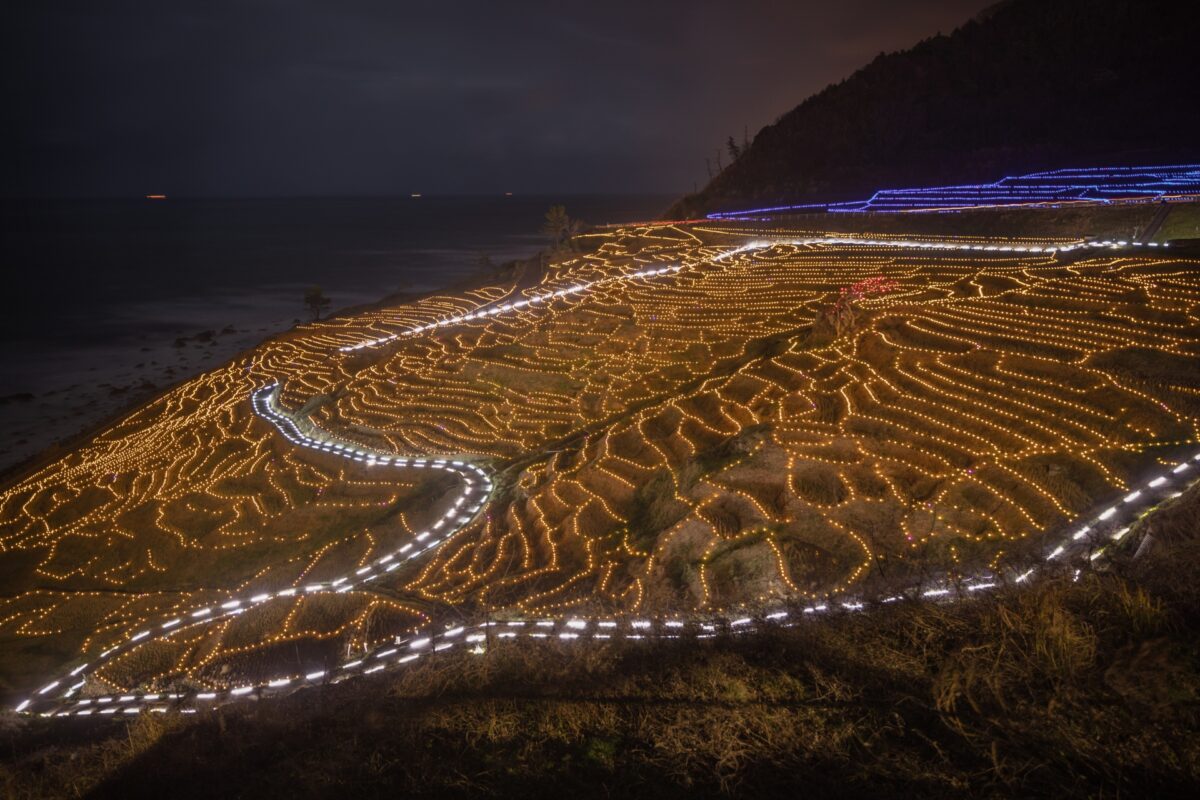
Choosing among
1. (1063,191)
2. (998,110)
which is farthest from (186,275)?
(998,110)

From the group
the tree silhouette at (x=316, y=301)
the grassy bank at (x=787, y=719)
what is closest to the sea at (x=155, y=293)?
the tree silhouette at (x=316, y=301)

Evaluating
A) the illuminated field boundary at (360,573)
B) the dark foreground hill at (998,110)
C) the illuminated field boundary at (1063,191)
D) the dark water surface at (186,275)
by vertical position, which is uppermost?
the dark foreground hill at (998,110)

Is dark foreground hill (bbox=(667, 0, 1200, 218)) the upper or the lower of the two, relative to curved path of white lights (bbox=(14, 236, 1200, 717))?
upper

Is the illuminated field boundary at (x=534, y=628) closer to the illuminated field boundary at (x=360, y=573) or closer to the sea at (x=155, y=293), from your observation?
the illuminated field boundary at (x=360, y=573)

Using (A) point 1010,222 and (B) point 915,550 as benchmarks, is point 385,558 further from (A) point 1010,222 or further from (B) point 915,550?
(A) point 1010,222

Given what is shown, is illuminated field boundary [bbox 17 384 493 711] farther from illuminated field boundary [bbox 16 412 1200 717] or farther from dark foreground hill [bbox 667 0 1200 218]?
dark foreground hill [bbox 667 0 1200 218]

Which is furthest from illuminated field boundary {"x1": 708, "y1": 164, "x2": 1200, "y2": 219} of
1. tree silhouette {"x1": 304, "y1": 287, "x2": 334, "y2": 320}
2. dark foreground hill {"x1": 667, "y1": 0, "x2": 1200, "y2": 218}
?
tree silhouette {"x1": 304, "y1": 287, "x2": 334, "y2": 320}
